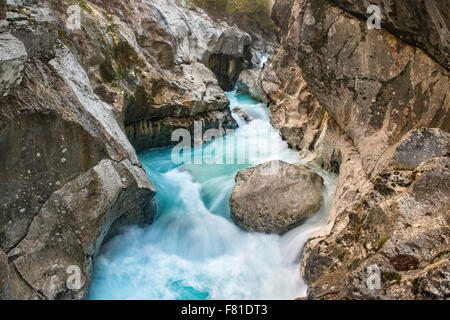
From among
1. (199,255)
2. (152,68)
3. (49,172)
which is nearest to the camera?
(49,172)

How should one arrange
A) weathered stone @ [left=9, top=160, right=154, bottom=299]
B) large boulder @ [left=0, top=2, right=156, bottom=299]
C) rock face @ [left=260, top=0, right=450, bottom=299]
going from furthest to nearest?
1. weathered stone @ [left=9, top=160, right=154, bottom=299]
2. large boulder @ [left=0, top=2, right=156, bottom=299]
3. rock face @ [left=260, top=0, right=450, bottom=299]

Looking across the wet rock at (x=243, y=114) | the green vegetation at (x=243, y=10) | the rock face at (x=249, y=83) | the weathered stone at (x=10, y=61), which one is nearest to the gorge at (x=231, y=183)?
the weathered stone at (x=10, y=61)

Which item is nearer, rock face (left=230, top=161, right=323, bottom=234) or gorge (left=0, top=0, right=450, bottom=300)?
gorge (left=0, top=0, right=450, bottom=300)

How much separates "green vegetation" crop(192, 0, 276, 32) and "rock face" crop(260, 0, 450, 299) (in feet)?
61.2

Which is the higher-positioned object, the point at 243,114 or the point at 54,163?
the point at 54,163

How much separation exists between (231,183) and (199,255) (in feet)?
8.61

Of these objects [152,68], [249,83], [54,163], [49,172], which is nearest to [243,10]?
[249,83]

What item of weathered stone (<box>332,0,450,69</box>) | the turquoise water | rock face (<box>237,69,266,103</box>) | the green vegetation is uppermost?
weathered stone (<box>332,0,450,69</box>)

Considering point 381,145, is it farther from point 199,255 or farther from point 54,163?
point 54,163

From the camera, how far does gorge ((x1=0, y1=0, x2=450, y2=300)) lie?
4.01 m

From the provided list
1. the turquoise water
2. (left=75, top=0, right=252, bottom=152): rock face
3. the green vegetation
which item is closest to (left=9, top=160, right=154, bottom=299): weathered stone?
the turquoise water

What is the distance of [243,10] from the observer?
27734 millimetres

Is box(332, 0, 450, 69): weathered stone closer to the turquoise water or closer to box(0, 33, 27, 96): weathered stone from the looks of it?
the turquoise water

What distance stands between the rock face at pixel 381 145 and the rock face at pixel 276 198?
617 millimetres
